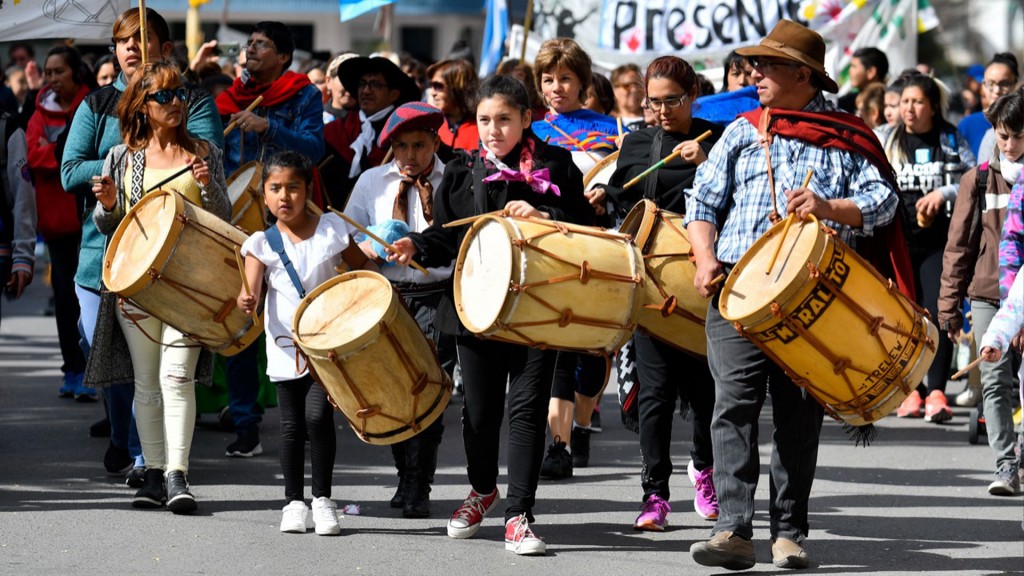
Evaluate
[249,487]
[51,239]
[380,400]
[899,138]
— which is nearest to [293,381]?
[380,400]

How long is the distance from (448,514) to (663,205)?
1661mm

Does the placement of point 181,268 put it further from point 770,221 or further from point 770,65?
point 770,65

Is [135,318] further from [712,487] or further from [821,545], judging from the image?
[821,545]

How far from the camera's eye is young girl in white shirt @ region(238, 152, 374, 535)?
670cm

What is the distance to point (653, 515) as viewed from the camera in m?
6.89

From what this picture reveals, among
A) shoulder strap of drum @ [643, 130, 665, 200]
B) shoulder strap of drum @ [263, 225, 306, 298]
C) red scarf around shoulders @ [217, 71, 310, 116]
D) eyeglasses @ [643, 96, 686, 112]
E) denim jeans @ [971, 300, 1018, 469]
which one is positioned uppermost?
eyeglasses @ [643, 96, 686, 112]

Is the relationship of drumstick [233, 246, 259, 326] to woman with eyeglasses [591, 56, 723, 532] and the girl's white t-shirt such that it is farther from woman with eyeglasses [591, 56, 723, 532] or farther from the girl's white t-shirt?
woman with eyeglasses [591, 56, 723, 532]

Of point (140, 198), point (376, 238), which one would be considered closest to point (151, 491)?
point (140, 198)

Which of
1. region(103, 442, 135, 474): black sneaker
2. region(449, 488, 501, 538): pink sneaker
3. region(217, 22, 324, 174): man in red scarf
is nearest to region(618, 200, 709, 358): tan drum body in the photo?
region(449, 488, 501, 538): pink sneaker

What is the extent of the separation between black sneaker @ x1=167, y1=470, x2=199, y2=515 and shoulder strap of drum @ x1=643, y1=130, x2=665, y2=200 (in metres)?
2.35

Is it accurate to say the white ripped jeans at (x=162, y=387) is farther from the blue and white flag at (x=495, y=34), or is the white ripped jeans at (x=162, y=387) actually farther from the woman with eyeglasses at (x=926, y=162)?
the blue and white flag at (x=495, y=34)

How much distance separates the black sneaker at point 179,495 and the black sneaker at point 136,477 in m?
0.40

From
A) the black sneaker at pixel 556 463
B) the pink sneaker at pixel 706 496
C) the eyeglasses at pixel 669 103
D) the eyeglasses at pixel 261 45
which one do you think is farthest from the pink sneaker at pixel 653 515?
the eyeglasses at pixel 261 45

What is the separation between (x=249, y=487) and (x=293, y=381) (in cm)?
110
